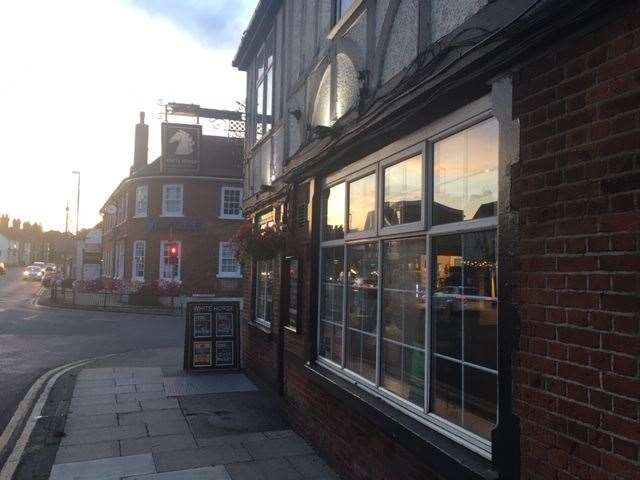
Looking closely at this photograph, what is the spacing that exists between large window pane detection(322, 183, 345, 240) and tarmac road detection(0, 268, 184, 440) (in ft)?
15.7

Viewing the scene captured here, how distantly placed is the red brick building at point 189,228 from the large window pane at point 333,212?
2290cm

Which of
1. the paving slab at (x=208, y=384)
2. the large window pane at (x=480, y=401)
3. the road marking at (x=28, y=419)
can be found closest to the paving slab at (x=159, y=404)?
the paving slab at (x=208, y=384)

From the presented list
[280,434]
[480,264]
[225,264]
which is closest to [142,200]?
[225,264]

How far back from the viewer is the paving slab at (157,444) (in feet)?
19.5

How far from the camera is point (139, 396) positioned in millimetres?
8438

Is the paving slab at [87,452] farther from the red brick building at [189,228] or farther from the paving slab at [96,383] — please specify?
the red brick building at [189,228]

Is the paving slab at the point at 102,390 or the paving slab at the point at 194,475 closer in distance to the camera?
the paving slab at the point at 194,475

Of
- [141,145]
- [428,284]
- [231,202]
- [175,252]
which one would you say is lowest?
[428,284]

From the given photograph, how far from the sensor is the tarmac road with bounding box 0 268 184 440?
1027cm

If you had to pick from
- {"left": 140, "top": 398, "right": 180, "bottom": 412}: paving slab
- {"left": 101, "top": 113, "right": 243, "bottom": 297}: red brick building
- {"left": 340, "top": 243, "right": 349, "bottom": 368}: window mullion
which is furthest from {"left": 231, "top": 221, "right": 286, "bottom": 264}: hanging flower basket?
{"left": 101, "top": 113, "right": 243, "bottom": 297}: red brick building

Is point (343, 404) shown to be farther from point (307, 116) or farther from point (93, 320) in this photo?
point (93, 320)

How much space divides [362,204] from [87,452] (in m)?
3.86

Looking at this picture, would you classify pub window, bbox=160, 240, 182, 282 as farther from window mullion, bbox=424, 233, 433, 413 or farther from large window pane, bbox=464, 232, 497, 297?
large window pane, bbox=464, 232, 497, 297

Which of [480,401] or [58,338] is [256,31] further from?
[58,338]
